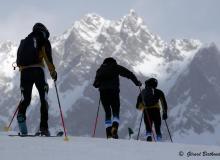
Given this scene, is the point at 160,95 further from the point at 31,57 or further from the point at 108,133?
the point at 31,57

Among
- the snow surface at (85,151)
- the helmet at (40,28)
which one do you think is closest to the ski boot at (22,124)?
the snow surface at (85,151)

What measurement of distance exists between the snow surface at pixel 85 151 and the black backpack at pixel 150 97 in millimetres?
5789

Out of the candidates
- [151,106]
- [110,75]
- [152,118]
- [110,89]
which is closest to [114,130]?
[110,89]

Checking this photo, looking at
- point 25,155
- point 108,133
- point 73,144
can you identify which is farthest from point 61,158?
point 108,133

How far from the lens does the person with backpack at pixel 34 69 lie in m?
12.1

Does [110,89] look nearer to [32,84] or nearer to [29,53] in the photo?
[32,84]

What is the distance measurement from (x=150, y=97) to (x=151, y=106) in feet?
0.90

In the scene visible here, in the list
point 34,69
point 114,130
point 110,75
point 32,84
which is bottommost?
point 114,130

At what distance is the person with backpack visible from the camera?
1213 cm

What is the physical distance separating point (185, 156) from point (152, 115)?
725cm

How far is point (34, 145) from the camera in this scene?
956cm

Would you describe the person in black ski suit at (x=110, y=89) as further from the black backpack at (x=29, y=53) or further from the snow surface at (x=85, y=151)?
the snow surface at (x=85, y=151)

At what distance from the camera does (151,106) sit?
16953 mm

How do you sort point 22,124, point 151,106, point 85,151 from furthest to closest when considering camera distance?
point 151,106, point 22,124, point 85,151
